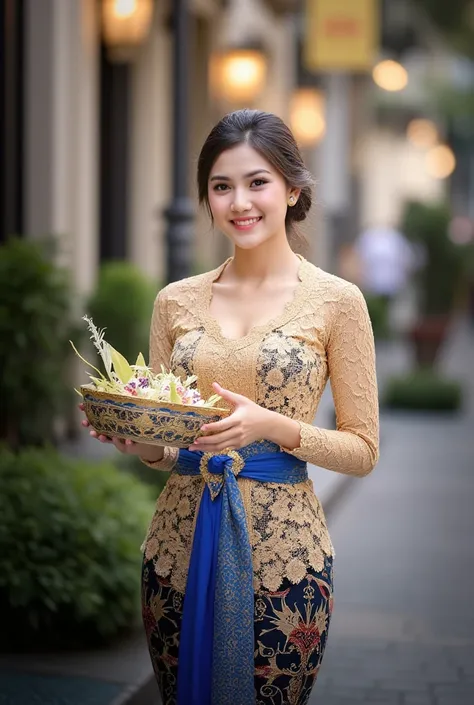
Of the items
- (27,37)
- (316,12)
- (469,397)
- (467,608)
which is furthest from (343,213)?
(467,608)

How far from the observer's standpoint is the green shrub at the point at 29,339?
9844mm

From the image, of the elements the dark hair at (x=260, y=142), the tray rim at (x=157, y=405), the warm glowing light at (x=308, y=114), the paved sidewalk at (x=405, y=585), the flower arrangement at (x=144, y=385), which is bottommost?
the paved sidewalk at (x=405, y=585)

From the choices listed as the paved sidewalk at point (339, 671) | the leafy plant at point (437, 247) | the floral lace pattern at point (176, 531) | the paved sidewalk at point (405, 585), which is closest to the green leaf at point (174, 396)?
the floral lace pattern at point (176, 531)

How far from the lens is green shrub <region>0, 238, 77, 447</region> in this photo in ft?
32.3

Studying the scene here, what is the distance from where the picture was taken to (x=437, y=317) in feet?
61.8

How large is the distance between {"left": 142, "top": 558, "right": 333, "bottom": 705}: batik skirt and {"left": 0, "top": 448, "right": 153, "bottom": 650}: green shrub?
2.16 meters

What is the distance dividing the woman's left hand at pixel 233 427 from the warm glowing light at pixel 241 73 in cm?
1186

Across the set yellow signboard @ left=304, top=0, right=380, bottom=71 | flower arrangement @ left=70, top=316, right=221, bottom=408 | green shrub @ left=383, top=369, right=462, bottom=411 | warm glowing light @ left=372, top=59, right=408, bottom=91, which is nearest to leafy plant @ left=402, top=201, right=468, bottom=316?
green shrub @ left=383, top=369, right=462, bottom=411

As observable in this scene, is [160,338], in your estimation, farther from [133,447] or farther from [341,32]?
[341,32]

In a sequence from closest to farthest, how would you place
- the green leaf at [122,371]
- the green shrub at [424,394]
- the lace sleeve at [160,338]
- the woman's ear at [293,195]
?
1. the green leaf at [122,371]
2. the woman's ear at [293,195]
3. the lace sleeve at [160,338]
4. the green shrub at [424,394]

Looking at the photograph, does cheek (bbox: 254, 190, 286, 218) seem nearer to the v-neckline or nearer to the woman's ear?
the woman's ear

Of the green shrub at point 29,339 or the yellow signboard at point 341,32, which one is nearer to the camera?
the green shrub at point 29,339

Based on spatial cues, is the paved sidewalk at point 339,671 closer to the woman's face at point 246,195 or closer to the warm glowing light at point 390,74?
the woman's face at point 246,195

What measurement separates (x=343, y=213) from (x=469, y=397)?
53.3ft
